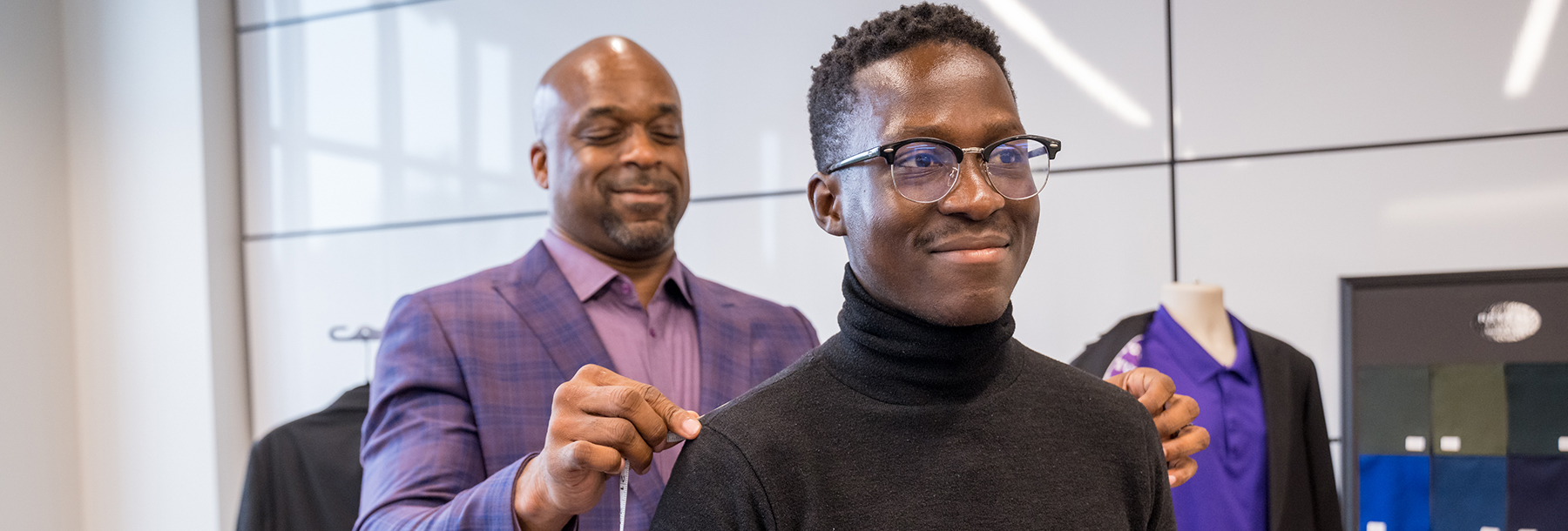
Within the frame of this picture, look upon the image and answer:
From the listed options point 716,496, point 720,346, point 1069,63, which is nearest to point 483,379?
point 720,346

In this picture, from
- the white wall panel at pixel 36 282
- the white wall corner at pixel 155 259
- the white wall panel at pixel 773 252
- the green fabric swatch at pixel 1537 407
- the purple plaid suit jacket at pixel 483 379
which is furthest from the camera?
the white wall corner at pixel 155 259

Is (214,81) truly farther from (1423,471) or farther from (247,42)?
(1423,471)

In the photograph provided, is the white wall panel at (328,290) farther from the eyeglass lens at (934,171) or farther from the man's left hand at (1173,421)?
the eyeglass lens at (934,171)

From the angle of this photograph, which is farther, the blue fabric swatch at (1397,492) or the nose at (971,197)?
the blue fabric swatch at (1397,492)

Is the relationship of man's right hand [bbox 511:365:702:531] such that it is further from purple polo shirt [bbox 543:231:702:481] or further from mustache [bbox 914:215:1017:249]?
purple polo shirt [bbox 543:231:702:481]

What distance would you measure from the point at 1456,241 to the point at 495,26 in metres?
2.29

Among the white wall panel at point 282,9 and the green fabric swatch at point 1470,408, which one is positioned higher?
the white wall panel at point 282,9

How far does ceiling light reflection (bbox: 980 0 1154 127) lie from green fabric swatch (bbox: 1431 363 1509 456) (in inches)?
30.4

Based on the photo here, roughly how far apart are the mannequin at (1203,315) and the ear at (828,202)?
3.60 feet

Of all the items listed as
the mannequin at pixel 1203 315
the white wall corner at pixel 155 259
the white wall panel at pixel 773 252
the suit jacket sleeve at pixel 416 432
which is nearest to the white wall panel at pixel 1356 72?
the mannequin at pixel 1203 315

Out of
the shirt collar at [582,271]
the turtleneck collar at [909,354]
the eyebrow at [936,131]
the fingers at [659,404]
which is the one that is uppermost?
the eyebrow at [936,131]

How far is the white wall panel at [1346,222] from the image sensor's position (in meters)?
1.95

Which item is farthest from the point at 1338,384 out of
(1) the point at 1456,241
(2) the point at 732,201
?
(2) the point at 732,201

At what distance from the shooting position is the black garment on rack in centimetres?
188
